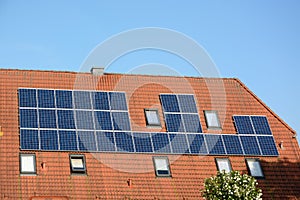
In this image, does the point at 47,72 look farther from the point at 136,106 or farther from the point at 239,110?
the point at 239,110

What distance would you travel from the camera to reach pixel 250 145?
41875mm

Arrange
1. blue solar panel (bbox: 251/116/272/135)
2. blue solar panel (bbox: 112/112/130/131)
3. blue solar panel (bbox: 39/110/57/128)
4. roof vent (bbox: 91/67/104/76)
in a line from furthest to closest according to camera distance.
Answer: roof vent (bbox: 91/67/104/76) < blue solar panel (bbox: 251/116/272/135) < blue solar panel (bbox: 112/112/130/131) < blue solar panel (bbox: 39/110/57/128)

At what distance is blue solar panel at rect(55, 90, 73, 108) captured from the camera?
4003 centimetres

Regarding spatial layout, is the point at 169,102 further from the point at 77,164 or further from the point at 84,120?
the point at 77,164

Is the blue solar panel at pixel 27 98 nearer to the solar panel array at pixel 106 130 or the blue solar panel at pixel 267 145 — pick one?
the solar panel array at pixel 106 130

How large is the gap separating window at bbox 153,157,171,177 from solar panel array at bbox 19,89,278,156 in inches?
21.8

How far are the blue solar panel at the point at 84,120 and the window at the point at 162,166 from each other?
420 cm

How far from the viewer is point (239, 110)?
146 feet

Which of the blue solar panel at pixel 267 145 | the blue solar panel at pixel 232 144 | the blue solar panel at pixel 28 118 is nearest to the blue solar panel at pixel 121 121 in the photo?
the blue solar panel at pixel 28 118

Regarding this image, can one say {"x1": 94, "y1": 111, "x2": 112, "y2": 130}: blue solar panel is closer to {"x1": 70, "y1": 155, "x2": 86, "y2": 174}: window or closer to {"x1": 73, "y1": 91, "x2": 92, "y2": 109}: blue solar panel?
{"x1": 73, "y1": 91, "x2": 92, "y2": 109}: blue solar panel

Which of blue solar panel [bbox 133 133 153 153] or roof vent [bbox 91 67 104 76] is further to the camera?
roof vent [bbox 91 67 104 76]

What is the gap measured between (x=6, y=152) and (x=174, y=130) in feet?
33.2

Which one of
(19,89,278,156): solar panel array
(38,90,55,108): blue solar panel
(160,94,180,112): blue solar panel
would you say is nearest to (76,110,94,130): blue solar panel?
(19,89,278,156): solar panel array

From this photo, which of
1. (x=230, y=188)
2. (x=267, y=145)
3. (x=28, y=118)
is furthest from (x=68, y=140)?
(x=267, y=145)
